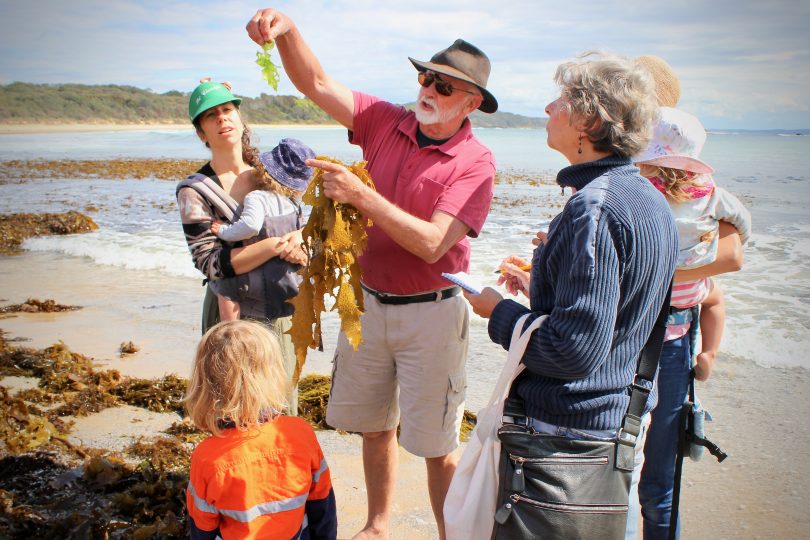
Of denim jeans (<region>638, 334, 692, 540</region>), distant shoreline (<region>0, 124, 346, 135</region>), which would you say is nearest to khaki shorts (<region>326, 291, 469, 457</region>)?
denim jeans (<region>638, 334, 692, 540</region>)

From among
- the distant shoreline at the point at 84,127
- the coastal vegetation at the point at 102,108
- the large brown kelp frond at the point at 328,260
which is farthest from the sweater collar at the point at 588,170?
the coastal vegetation at the point at 102,108

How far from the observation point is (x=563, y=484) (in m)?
1.75

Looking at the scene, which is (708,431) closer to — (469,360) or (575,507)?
(469,360)

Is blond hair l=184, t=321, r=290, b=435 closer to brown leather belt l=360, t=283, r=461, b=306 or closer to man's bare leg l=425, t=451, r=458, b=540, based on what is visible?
brown leather belt l=360, t=283, r=461, b=306

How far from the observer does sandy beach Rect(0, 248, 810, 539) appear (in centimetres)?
335

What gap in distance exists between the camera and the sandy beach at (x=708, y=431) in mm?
3350

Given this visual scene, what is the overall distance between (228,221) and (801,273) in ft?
30.1

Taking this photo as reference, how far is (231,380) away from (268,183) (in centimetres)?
149

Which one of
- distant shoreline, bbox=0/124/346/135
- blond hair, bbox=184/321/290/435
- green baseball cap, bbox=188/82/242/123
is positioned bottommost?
blond hair, bbox=184/321/290/435

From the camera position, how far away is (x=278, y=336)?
126 inches

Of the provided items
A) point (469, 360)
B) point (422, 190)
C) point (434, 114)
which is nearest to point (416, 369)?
point (422, 190)

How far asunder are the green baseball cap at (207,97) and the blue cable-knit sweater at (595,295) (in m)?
2.01

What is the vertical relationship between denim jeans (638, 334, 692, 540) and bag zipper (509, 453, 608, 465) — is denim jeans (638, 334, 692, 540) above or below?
below

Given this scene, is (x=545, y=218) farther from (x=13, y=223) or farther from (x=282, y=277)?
(x=282, y=277)
